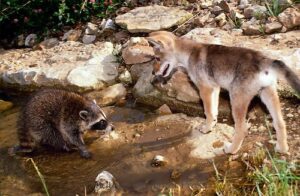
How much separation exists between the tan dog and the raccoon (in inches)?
44.8

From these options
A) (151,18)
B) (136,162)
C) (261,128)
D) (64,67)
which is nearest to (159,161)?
(136,162)

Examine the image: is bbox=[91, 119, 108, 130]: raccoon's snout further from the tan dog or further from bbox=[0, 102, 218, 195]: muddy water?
the tan dog

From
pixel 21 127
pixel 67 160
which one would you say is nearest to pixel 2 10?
pixel 21 127

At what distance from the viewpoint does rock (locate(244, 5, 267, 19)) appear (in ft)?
27.3

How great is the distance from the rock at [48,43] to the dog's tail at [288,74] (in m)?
5.52

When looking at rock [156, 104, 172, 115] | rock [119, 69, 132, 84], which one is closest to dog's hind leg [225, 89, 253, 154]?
rock [156, 104, 172, 115]

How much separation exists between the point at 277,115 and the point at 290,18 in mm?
2548

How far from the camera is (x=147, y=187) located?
18.9 feet

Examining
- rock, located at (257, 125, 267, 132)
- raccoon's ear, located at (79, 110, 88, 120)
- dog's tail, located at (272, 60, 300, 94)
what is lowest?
rock, located at (257, 125, 267, 132)

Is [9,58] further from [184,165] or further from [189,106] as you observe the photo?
[184,165]

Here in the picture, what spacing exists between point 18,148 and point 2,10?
14.0 feet

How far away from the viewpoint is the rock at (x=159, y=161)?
6.14 metres

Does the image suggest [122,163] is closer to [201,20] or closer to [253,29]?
[253,29]

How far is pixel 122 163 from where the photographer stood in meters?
6.34
